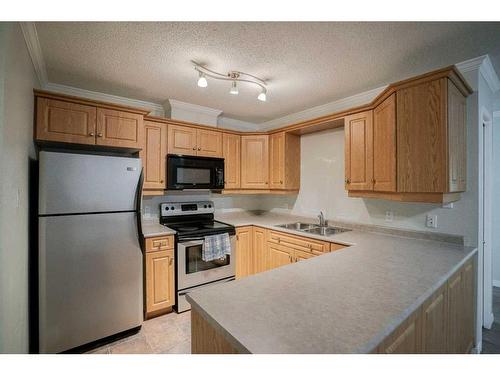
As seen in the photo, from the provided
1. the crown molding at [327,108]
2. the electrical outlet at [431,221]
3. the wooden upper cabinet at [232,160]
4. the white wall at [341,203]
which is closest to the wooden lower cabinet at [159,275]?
the wooden upper cabinet at [232,160]

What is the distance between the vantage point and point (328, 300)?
105 centimetres

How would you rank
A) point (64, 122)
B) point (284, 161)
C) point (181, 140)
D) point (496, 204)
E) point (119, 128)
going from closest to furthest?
1. point (64, 122)
2. point (119, 128)
3. point (181, 140)
4. point (496, 204)
5. point (284, 161)

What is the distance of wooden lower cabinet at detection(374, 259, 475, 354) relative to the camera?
3.16ft

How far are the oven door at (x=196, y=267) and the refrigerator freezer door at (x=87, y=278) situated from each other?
43 cm

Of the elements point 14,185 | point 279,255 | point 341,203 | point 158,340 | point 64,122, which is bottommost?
point 158,340

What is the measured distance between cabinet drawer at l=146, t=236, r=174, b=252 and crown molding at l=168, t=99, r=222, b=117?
1.60 m

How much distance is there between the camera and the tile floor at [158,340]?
75.9 inches

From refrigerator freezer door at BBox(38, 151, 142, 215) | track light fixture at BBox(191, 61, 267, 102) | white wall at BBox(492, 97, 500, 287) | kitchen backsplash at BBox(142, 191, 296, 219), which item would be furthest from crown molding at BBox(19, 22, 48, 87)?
white wall at BBox(492, 97, 500, 287)

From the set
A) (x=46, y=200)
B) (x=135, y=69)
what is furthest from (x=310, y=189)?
(x=46, y=200)

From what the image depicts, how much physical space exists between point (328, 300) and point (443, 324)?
85 cm

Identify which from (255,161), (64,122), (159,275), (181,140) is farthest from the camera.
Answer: (255,161)

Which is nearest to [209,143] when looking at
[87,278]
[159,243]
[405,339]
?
[159,243]

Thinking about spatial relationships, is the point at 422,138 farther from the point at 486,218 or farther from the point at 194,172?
the point at 194,172
